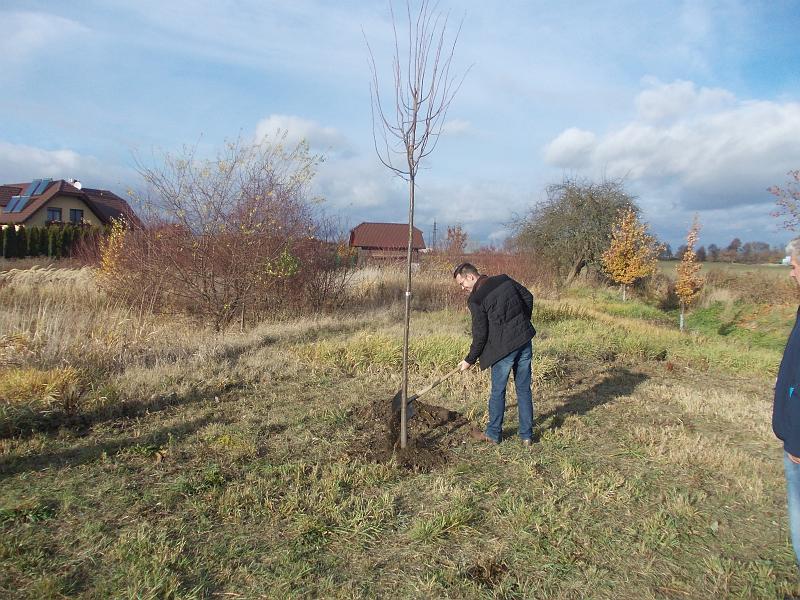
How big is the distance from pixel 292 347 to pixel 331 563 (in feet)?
17.1

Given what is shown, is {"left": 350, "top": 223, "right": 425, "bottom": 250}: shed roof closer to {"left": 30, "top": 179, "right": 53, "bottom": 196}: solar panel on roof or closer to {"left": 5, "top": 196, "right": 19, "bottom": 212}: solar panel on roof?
{"left": 30, "top": 179, "right": 53, "bottom": 196}: solar panel on roof

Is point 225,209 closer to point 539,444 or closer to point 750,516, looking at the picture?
point 539,444

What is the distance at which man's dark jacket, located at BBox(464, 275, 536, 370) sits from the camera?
14.9 feet

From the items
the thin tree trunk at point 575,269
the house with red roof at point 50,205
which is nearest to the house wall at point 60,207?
the house with red roof at point 50,205

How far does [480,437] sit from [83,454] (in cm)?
310

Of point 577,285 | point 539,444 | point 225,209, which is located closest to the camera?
point 539,444

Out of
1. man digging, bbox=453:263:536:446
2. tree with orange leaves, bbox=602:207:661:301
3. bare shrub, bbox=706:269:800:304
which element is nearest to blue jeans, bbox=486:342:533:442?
man digging, bbox=453:263:536:446

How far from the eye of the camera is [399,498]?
3.72 meters

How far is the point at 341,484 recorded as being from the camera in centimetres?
386

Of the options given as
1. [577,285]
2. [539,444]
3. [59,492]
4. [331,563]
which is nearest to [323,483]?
[331,563]

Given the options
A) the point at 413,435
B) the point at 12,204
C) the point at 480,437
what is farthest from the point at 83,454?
the point at 12,204

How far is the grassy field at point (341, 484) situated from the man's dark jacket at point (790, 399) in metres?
0.88

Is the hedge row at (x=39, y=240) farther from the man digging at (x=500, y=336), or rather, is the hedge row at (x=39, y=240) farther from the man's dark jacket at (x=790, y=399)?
the man's dark jacket at (x=790, y=399)

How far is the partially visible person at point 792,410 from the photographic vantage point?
241cm
